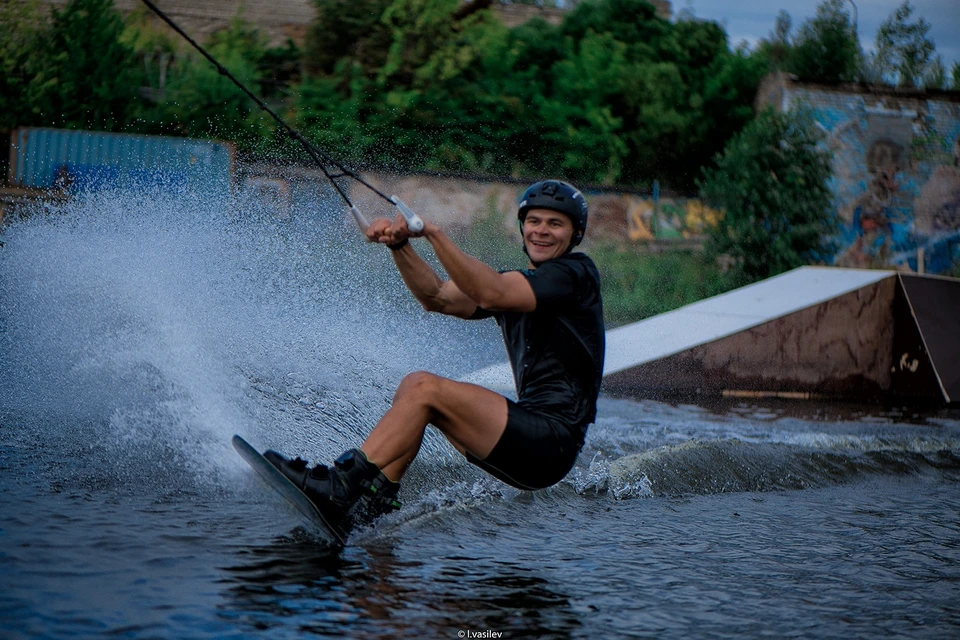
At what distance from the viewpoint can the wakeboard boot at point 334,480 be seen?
159 inches

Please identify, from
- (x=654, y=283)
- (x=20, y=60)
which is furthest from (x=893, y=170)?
(x=20, y=60)

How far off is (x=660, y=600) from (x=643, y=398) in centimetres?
627

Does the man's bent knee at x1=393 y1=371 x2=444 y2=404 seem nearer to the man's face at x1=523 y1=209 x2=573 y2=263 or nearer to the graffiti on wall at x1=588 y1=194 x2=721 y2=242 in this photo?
the man's face at x1=523 y1=209 x2=573 y2=263

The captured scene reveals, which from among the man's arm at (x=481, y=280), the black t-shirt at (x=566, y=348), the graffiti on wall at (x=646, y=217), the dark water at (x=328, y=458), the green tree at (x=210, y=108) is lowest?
the dark water at (x=328, y=458)

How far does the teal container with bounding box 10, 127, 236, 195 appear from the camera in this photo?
23.1 meters

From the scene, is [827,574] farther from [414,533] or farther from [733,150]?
[733,150]

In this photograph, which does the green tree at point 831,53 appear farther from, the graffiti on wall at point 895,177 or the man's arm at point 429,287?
the man's arm at point 429,287

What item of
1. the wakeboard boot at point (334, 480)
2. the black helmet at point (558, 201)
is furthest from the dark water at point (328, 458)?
the black helmet at point (558, 201)

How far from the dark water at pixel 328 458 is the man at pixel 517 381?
36 cm

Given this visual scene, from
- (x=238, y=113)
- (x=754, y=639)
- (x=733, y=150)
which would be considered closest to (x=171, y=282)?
(x=754, y=639)

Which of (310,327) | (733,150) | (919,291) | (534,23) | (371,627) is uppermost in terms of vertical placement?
(534,23)

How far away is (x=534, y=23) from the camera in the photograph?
32312 mm

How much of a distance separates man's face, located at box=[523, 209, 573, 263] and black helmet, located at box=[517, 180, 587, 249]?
0.03m

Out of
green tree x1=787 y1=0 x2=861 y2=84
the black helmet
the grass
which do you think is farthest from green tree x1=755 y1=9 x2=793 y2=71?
the black helmet
